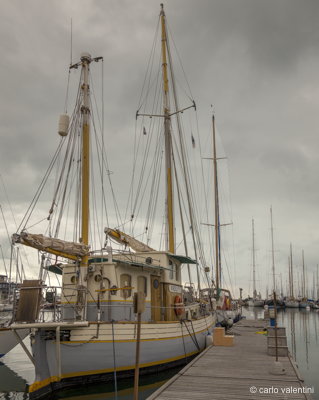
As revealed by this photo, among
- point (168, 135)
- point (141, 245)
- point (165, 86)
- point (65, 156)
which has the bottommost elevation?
point (141, 245)

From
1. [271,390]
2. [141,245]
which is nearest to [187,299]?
[141,245]

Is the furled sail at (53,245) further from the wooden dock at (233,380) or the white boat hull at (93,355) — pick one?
the wooden dock at (233,380)

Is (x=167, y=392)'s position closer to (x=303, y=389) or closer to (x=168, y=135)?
(x=303, y=389)

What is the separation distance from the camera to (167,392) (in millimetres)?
10594

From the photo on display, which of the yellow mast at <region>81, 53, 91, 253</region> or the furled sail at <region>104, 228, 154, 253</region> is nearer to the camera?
the yellow mast at <region>81, 53, 91, 253</region>

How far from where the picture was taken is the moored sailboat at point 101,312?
543 inches

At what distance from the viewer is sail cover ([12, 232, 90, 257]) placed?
13.9 m

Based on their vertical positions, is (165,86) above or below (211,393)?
above

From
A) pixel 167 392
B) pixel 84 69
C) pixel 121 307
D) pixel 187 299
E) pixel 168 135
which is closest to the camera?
pixel 167 392

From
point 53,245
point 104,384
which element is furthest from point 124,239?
point 104,384

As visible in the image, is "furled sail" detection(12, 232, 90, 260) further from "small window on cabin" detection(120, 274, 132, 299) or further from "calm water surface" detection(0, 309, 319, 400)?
"calm water surface" detection(0, 309, 319, 400)

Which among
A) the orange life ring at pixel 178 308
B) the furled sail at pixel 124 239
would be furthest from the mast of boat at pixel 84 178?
the orange life ring at pixel 178 308

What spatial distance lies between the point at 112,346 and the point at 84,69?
13790mm

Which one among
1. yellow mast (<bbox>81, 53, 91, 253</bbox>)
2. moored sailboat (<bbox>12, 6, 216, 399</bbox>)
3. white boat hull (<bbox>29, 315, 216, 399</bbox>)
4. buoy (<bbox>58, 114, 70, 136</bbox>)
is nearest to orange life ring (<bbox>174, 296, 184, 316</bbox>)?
moored sailboat (<bbox>12, 6, 216, 399</bbox>)
